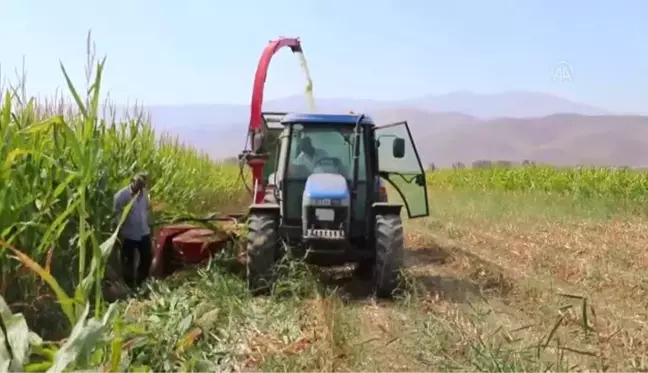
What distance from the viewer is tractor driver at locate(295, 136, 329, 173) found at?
8414 mm

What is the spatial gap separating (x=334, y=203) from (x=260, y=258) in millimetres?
846

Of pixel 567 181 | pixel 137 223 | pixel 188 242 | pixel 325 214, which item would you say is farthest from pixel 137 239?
pixel 567 181

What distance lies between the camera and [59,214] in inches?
250

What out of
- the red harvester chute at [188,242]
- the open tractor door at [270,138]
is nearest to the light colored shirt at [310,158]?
the red harvester chute at [188,242]

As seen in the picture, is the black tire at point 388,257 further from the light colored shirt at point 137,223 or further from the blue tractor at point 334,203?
the light colored shirt at point 137,223

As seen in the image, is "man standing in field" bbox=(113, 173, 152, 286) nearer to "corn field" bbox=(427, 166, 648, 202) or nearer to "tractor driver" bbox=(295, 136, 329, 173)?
A: "tractor driver" bbox=(295, 136, 329, 173)

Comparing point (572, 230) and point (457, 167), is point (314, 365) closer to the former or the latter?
point (572, 230)

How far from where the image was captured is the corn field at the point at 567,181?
71.1ft

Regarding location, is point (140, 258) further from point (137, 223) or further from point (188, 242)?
point (188, 242)

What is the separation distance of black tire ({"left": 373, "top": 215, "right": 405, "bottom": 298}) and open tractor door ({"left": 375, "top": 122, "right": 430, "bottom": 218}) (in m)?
1.10

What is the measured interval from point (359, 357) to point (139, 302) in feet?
→ 7.75

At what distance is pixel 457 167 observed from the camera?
4134 cm

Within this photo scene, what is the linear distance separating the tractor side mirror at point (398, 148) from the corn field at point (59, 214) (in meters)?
2.65

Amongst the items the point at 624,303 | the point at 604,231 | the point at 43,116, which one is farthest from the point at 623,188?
the point at 43,116
